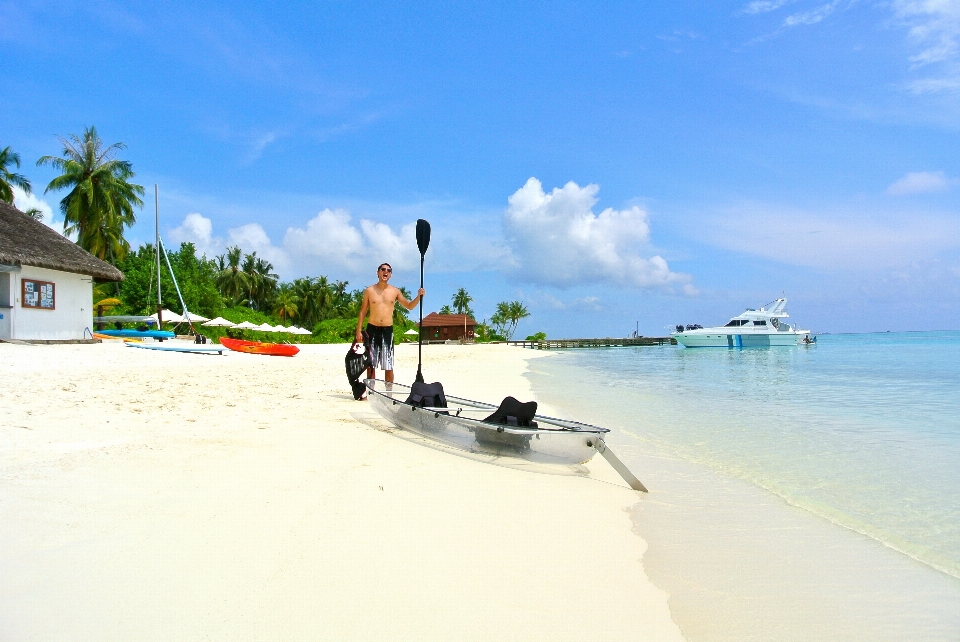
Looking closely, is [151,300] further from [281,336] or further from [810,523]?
[810,523]

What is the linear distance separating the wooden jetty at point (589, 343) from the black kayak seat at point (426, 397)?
65781 mm

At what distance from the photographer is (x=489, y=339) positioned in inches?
2943

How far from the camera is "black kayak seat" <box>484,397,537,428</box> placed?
15.1ft

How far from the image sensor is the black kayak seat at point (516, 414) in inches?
182

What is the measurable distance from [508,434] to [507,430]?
87 mm

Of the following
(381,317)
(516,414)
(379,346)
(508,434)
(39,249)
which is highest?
(39,249)

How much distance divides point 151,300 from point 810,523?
32767mm

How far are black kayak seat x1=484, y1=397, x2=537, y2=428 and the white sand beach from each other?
0.40 metres

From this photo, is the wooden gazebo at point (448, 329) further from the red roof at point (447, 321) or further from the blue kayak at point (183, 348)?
the blue kayak at point (183, 348)

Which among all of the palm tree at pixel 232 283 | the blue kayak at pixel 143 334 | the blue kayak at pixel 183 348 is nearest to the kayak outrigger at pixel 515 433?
the blue kayak at pixel 183 348

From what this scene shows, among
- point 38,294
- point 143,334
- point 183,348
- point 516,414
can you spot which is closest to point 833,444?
point 516,414

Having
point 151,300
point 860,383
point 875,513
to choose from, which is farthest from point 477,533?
point 151,300

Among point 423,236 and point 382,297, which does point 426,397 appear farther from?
point 423,236

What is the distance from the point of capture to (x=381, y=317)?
7.33 m
